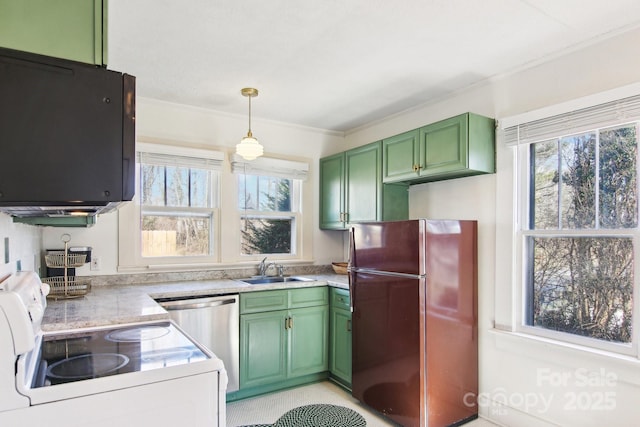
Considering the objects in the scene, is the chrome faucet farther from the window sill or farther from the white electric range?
the white electric range

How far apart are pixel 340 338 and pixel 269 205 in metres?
1.46

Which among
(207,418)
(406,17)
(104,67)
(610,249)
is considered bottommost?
(207,418)

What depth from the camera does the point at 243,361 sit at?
3082 mm

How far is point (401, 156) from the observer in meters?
3.13

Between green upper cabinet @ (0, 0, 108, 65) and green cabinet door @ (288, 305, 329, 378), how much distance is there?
2553 mm

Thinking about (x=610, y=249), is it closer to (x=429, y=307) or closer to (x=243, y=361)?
(x=429, y=307)

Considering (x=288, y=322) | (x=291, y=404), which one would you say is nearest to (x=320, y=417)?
(x=291, y=404)

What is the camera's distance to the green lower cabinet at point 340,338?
326 cm

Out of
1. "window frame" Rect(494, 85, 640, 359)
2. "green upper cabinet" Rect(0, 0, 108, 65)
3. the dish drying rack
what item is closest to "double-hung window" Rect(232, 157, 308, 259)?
the dish drying rack

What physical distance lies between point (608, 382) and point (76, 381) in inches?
101

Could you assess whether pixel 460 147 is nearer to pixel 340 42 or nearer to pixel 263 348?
pixel 340 42

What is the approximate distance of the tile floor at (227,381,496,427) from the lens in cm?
275

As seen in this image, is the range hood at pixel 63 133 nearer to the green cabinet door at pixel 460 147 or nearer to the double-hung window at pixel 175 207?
the green cabinet door at pixel 460 147

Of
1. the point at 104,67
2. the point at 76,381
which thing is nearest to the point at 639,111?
the point at 104,67
